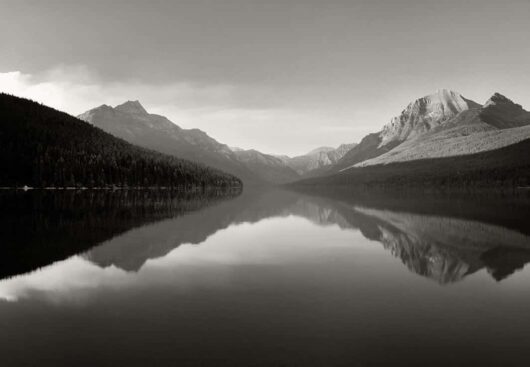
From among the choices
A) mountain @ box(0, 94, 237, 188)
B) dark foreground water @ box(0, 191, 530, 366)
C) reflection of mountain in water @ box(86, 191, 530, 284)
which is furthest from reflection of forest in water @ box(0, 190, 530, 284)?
mountain @ box(0, 94, 237, 188)

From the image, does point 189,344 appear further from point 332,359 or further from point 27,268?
point 27,268

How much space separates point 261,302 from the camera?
57.6ft

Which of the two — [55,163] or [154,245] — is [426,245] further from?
[55,163]

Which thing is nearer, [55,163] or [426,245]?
[426,245]

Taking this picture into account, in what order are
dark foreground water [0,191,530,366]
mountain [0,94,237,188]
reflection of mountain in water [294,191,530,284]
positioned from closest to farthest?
dark foreground water [0,191,530,366] → reflection of mountain in water [294,191,530,284] → mountain [0,94,237,188]

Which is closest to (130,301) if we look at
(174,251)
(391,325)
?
(391,325)

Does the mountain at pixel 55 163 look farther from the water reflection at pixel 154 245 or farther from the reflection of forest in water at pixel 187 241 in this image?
the reflection of forest in water at pixel 187 241

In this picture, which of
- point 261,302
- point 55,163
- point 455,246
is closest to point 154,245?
point 261,302

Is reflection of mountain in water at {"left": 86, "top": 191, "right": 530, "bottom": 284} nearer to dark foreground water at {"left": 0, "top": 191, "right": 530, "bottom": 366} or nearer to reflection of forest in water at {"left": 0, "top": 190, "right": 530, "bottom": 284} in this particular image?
reflection of forest in water at {"left": 0, "top": 190, "right": 530, "bottom": 284}

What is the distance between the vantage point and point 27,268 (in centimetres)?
2352

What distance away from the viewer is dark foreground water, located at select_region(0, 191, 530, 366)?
12203 millimetres

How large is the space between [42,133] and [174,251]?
193243mm

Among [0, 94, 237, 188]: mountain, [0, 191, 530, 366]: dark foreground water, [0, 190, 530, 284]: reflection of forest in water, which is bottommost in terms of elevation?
[0, 191, 530, 366]: dark foreground water

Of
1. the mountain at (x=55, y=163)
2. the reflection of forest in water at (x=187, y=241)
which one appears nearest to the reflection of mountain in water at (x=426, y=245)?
the reflection of forest in water at (x=187, y=241)
